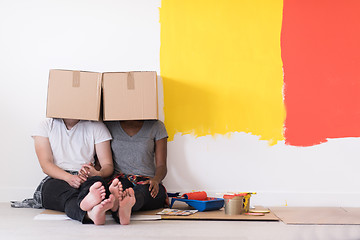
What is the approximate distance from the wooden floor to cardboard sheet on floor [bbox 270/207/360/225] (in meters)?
0.09

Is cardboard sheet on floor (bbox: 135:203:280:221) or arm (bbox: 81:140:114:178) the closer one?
cardboard sheet on floor (bbox: 135:203:280:221)

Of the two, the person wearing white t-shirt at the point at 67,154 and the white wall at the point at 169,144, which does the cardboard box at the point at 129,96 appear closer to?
the person wearing white t-shirt at the point at 67,154

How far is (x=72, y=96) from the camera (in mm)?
2422

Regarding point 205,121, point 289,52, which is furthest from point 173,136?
point 289,52

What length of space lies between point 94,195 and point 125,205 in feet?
0.57

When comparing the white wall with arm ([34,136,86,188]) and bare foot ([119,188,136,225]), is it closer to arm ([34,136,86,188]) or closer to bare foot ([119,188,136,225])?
arm ([34,136,86,188])

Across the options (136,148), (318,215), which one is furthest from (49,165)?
(318,215)

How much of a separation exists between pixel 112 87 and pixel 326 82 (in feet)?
4.43

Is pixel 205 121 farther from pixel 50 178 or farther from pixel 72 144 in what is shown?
pixel 50 178

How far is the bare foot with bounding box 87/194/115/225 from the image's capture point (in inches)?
71.2

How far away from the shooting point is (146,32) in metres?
2.81

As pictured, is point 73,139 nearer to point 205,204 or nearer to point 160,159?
point 160,159

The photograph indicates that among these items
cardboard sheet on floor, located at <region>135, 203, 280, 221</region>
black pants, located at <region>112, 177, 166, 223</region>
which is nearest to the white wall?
black pants, located at <region>112, 177, 166, 223</region>

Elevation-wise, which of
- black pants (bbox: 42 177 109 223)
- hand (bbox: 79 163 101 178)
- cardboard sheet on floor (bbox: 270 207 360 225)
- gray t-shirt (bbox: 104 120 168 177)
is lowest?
cardboard sheet on floor (bbox: 270 207 360 225)
